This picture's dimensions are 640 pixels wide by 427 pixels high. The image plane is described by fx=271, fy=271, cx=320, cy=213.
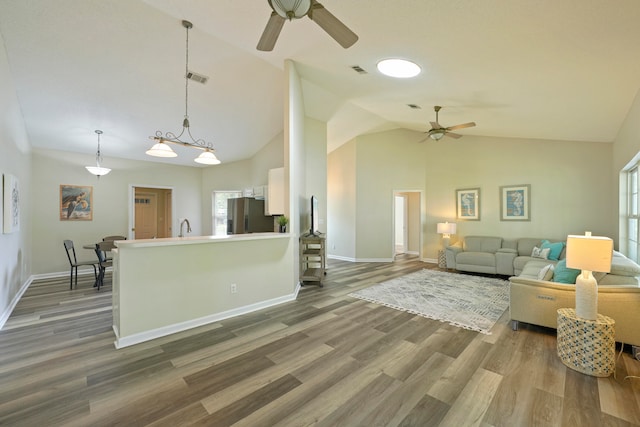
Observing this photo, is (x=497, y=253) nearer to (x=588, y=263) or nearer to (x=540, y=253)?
(x=540, y=253)

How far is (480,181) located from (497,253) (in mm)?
1878

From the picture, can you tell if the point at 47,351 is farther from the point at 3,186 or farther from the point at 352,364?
the point at 352,364

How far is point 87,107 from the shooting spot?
4355 millimetres

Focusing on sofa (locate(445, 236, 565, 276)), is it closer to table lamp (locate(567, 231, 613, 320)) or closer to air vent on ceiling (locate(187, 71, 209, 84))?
table lamp (locate(567, 231, 613, 320))

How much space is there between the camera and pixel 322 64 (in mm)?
3887

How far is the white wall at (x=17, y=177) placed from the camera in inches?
129

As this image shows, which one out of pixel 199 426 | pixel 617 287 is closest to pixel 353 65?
pixel 617 287

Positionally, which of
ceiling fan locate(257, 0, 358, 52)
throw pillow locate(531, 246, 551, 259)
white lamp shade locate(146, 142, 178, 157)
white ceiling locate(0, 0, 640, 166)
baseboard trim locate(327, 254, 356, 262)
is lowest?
baseboard trim locate(327, 254, 356, 262)

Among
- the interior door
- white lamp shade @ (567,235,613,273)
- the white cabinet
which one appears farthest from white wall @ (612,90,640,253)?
the interior door

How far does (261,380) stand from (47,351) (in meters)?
2.22

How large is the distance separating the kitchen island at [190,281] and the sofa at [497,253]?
4297 mm

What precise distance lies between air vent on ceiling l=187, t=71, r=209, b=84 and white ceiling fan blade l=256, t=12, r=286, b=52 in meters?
2.25

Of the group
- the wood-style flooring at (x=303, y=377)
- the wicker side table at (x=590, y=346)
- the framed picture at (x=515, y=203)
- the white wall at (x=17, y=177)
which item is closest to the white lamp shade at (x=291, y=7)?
the wood-style flooring at (x=303, y=377)

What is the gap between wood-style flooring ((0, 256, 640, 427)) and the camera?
5.80 feet
